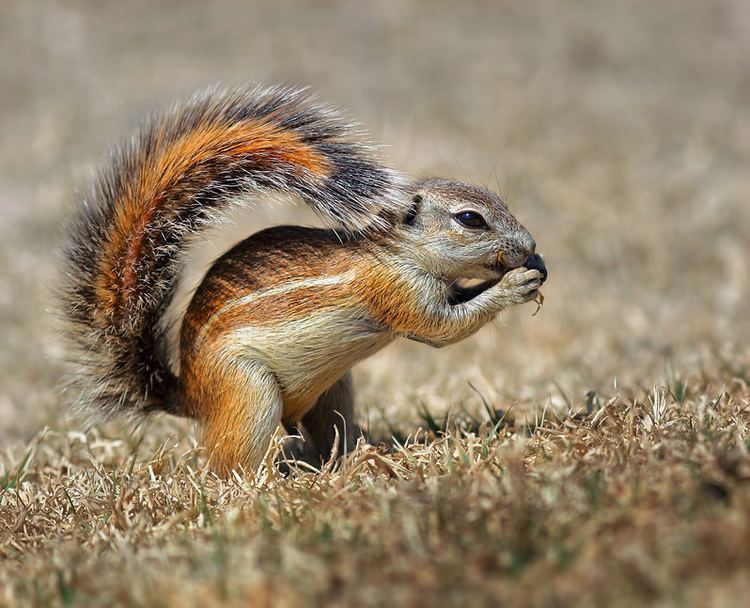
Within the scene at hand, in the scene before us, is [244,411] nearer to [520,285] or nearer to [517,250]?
[520,285]

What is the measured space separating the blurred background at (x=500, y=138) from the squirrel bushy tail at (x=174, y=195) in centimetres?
44

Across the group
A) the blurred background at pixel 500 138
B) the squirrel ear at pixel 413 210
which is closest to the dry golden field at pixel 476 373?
the blurred background at pixel 500 138

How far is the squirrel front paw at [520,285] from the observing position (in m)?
3.98

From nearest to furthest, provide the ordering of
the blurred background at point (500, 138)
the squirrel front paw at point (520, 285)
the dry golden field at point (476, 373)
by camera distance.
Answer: the dry golden field at point (476, 373)
the squirrel front paw at point (520, 285)
the blurred background at point (500, 138)

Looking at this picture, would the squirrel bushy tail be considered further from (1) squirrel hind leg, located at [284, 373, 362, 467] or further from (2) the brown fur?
(1) squirrel hind leg, located at [284, 373, 362, 467]

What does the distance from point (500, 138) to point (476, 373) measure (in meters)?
7.05

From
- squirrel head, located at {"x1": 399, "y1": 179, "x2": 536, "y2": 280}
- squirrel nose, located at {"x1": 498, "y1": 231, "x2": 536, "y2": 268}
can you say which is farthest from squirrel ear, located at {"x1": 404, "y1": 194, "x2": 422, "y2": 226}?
squirrel nose, located at {"x1": 498, "y1": 231, "x2": 536, "y2": 268}

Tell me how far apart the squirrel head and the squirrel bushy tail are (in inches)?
→ 6.7

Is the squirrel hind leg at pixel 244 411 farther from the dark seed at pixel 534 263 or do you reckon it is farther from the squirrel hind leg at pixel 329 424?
the dark seed at pixel 534 263

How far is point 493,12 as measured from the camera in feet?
75.6

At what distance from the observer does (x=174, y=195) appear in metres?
3.95

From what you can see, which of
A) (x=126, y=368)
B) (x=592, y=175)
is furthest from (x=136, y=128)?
(x=592, y=175)

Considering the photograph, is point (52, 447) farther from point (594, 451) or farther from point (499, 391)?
point (594, 451)

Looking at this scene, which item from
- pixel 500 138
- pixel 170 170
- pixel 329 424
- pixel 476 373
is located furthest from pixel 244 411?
pixel 500 138
